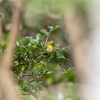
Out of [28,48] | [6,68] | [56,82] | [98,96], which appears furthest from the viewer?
[56,82]

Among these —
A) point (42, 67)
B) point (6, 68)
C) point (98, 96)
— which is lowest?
point (98, 96)

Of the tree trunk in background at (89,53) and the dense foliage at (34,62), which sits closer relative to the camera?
the tree trunk in background at (89,53)

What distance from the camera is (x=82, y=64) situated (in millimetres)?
451

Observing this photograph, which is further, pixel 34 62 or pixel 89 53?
pixel 34 62

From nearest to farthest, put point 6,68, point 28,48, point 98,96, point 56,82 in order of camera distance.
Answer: point 98,96 < point 6,68 < point 28,48 < point 56,82

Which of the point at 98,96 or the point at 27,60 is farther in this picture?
the point at 27,60

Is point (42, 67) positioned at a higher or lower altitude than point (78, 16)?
higher

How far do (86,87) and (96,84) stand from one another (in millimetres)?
26

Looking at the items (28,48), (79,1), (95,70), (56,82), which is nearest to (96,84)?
(95,70)

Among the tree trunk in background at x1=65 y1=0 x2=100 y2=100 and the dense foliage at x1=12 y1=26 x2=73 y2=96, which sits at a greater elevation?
the dense foliage at x1=12 y1=26 x2=73 y2=96

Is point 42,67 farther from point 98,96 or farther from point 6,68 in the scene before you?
point 98,96

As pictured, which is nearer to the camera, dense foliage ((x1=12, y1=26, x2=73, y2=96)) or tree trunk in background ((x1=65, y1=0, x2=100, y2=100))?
tree trunk in background ((x1=65, y1=0, x2=100, y2=100))

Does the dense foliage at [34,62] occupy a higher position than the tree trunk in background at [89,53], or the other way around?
the dense foliage at [34,62]

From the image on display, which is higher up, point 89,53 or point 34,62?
point 34,62
